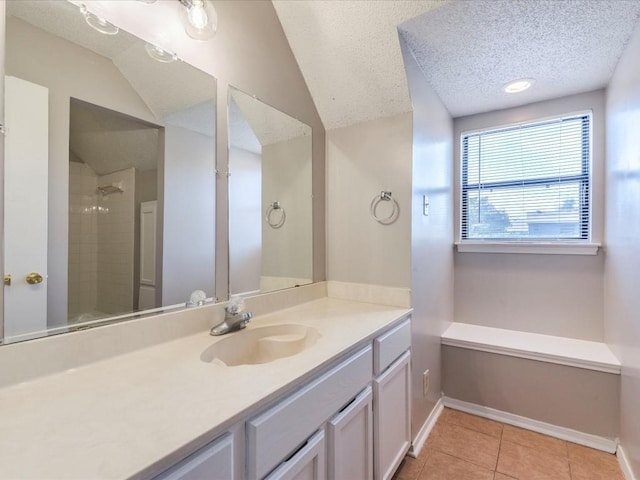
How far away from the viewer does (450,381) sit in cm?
228

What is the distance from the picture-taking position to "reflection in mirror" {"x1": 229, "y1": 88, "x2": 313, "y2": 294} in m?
1.42

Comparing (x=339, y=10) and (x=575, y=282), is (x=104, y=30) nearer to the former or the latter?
(x=339, y=10)

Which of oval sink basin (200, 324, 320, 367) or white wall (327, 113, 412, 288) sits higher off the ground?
white wall (327, 113, 412, 288)

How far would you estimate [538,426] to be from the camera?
1994 mm

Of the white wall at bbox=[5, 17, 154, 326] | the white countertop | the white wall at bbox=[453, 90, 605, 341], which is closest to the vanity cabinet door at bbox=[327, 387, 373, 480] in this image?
the white countertop

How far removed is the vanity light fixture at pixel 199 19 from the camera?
1.14m

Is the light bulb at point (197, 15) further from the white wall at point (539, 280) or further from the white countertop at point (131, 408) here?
the white wall at point (539, 280)

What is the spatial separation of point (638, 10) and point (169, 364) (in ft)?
8.00

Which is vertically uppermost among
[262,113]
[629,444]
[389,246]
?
[262,113]

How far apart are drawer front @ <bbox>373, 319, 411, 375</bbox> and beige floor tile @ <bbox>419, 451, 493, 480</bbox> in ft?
2.27

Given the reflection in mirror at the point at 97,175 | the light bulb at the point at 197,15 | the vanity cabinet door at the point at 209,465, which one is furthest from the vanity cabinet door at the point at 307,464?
the light bulb at the point at 197,15

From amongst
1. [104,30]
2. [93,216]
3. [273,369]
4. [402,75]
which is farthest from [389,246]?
[104,30]

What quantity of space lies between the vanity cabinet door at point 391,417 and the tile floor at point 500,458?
0.22 m

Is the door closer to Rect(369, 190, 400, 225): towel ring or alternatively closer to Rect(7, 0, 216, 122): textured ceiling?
Rect(7, 0, 216, 122): textured ceiling
